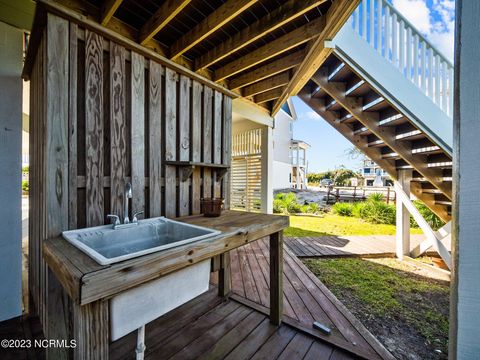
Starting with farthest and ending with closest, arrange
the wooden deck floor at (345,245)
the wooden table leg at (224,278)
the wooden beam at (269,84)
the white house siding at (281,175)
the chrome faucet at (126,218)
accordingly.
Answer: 1. the white house siding at (281,175)
2. the wooden deck floor at (345,245)
3. the wooden beam at (269,84)
4. the wooden table leg at (224,278)
5. the chrome faucet at (126,218)

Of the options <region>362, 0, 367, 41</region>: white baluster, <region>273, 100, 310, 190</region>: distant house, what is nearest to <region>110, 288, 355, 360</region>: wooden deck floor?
<region>362, 0, 367, 41</region>: white baluster

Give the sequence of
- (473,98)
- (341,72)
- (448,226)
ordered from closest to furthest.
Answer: (473,98)
(341,72)
(448,226)

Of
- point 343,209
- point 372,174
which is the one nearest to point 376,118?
point 343,209

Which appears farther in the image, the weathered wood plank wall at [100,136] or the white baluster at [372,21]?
the white baluster at [372,21]

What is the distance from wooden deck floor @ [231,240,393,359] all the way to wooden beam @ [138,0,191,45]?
2629 millimetres

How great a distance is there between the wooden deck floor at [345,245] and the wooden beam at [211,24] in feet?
11.8

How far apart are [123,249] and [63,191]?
52 centimetres

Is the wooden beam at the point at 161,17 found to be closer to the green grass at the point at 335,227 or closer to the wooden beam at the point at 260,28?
the wooden beam at the point at 260,28

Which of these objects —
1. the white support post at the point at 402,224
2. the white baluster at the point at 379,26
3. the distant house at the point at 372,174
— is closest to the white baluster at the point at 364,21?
the white baluster at the point at 379,26

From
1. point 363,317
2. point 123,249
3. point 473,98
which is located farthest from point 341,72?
point 123,249

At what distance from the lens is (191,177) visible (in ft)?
6.89

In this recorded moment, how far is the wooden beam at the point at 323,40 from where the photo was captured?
1.62 metres

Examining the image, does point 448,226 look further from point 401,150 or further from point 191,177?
point 191,177

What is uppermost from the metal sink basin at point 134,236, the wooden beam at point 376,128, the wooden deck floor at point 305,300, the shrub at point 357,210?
the wooden beam at point 376,128
